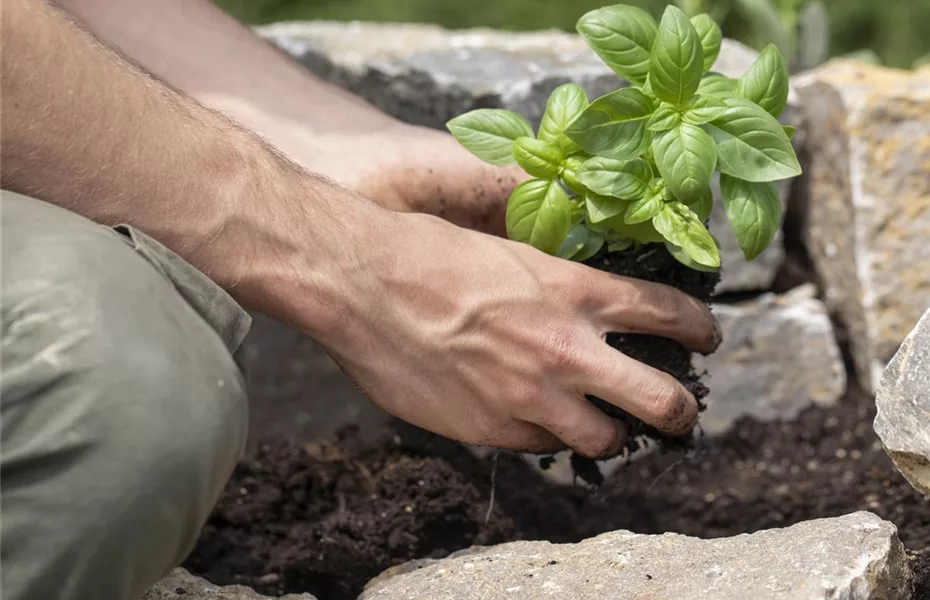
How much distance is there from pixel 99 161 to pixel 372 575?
607 mm

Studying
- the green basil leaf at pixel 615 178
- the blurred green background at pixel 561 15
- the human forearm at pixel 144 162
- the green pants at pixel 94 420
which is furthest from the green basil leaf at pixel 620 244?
the blurred green background at pixel 561 15

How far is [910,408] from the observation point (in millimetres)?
1059

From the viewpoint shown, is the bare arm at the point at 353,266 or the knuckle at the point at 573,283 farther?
the knuckle at the point at 573,283

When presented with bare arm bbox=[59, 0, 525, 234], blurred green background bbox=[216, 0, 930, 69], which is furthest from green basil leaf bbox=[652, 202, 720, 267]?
blurred green background bbox=[216, 0, 930, 69]

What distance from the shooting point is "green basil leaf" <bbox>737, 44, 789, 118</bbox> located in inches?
49.3

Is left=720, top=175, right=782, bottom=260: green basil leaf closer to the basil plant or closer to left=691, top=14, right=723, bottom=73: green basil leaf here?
the basil plant

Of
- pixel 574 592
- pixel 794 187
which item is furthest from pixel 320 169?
pixel 794 187

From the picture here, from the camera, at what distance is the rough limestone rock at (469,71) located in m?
1.81

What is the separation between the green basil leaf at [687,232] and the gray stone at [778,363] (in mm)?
716

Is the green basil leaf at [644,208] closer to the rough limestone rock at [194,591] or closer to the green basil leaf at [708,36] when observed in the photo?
the green basil leaf at [708,36]

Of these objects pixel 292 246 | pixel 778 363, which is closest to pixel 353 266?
pixel 292 246

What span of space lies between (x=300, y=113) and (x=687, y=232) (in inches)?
28.1

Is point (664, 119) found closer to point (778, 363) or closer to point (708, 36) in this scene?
point (708, 36)

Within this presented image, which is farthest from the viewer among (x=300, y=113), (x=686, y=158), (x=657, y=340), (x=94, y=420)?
(x=300, y=113)
